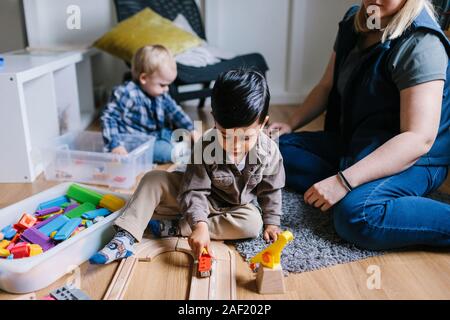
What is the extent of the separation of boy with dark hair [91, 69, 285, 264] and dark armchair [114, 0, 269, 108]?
955 millimetres

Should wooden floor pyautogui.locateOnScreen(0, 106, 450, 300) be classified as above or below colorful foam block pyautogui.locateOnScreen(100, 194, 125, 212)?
below

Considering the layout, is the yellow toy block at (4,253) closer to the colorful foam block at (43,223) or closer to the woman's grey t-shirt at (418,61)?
the colorful foam block at (43,223)

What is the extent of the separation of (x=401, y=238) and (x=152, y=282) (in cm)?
56

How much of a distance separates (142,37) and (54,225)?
48.5 inches

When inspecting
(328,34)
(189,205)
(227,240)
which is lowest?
(227,240)

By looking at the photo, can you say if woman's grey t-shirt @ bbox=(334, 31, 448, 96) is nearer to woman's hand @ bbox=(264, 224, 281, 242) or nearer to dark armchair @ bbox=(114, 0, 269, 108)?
woman's hand @ bbox=(264, 224, 281, 242)

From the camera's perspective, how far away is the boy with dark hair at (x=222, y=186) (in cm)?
85

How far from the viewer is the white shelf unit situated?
133cm

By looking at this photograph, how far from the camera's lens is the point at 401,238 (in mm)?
985

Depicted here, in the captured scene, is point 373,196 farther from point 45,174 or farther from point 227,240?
point 45,174

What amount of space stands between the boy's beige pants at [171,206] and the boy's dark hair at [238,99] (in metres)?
0.24

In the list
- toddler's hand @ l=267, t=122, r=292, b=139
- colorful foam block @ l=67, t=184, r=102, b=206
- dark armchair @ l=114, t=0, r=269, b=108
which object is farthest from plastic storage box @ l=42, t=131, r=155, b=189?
dark armchair @ l=114, t=0, r=269, b=108

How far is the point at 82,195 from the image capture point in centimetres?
116
